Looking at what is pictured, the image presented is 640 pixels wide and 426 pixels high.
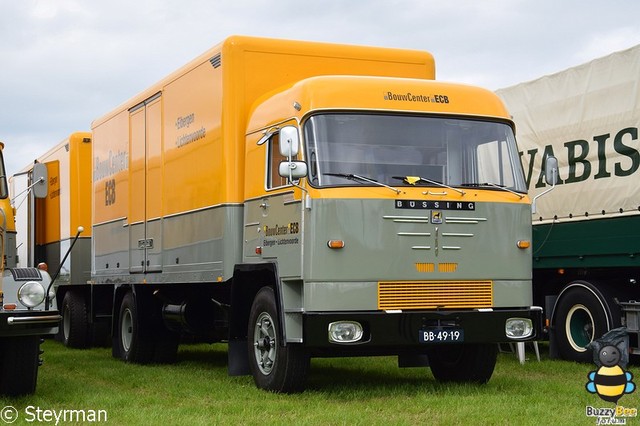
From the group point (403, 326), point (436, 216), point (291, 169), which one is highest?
point (291, 169)

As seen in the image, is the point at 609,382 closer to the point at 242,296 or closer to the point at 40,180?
the point at 242,296

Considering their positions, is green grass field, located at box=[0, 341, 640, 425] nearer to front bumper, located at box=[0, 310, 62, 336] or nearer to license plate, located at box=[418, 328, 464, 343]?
license plate, located at box=[418, 328, 464, 343]

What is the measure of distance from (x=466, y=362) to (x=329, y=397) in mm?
1869

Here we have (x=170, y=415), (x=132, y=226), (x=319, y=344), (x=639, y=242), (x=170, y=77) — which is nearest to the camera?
(x=170, y=415)

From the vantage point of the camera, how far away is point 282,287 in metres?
10.4

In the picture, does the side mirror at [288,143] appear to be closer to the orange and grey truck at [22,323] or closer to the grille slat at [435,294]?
the grille slat at [435,294]

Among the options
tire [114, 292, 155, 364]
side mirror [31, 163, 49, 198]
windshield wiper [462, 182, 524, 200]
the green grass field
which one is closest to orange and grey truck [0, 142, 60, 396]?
the green grass field

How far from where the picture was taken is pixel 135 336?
47.2ft

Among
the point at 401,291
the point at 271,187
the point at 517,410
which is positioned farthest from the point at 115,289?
the point at 517,410

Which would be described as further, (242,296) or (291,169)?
(242,296)

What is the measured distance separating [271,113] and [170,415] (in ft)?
10.8

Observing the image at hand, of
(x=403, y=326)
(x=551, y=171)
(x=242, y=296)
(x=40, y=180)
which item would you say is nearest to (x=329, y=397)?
(x=403, y=326)

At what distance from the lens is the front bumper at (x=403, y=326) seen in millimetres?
9914

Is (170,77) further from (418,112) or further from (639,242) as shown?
(639,242)
